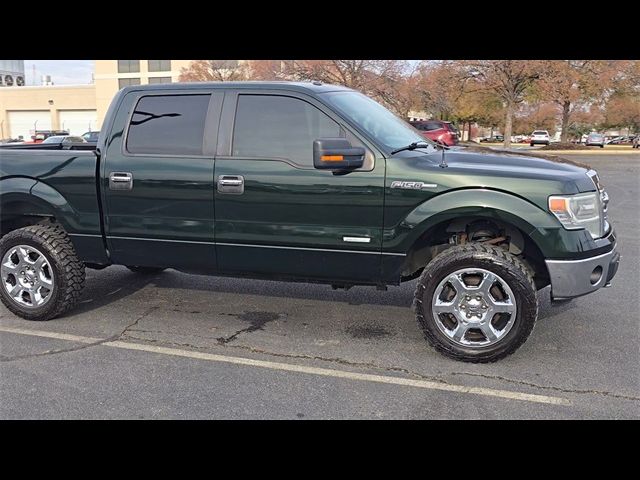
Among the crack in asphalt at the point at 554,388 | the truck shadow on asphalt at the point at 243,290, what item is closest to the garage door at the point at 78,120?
the truck shadow on asphalt at the point at 243,290

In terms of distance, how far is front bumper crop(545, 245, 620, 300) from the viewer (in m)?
3.97

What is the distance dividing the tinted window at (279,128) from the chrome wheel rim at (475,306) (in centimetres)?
142

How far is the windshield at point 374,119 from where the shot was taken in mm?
4445

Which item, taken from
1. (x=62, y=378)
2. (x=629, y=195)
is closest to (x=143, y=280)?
(x=62, y=378)

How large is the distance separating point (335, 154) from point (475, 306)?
4.93ft

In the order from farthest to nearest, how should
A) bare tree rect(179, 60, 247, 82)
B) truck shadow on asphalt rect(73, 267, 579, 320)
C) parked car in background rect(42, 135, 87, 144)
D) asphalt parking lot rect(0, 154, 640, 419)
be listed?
bare tree rect(179, 60, 247, 82) → parked car in background rect(42, 135, 87, 144) → truck shadow on asphalt rect(73, 267, 579, 320) → asphalt parking lot rect(0, 154, 640, 419)

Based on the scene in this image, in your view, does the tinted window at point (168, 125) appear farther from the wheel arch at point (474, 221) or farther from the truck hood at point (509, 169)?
the wheel arch at point (474, 221)

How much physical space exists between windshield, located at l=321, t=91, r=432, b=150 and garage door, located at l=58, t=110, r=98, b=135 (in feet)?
224

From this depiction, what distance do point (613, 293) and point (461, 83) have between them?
3122 cm

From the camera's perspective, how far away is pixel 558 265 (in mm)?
3979

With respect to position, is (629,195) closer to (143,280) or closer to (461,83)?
(143,280)

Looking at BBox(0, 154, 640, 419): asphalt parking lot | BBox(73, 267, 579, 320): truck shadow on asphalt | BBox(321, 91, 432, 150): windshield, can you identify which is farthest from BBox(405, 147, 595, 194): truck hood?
BBox(73, 267, 579, 320): truck shadow on asphalt

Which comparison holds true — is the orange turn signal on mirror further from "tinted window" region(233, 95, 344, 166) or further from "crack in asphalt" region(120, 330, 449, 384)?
"tinted window" region(233, 95, 344, 166)

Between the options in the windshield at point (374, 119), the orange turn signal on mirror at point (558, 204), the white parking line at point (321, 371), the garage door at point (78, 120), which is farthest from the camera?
the garage door at point (78, 120)
